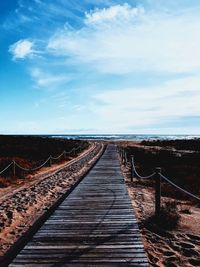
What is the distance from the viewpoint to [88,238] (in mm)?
5676

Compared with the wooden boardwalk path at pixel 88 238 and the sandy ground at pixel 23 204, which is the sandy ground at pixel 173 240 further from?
the sandy ground at pixel 23 204

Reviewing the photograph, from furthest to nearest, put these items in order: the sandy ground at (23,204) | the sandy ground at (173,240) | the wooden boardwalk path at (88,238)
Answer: the sandy ground at (23,204) < the sandy ground at (173,240) < the wooden boardwalk path at (88,238)

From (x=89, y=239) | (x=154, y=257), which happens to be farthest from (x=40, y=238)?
(x=154, y=257)

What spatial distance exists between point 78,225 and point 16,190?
22.2 ft

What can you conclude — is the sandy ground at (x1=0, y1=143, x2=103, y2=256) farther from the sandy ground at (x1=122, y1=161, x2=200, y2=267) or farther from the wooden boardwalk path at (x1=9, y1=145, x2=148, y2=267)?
the sandy ground at (x1=122, y1=161, x2=200, y2=267)

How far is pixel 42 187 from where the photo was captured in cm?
1295

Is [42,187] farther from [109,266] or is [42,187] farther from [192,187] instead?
[109,266]

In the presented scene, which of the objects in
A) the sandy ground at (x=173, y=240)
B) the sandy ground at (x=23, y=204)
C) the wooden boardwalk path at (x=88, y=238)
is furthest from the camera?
the sandy ground at (x=23, y=204)

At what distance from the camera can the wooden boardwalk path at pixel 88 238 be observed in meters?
4.68

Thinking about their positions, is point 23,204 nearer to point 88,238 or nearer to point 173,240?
point 88,238

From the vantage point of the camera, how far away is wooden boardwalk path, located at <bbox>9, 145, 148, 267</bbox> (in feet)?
15.4

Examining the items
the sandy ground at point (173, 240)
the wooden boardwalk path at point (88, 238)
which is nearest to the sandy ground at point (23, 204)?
the wooden boardwalk path at point (88, 238)

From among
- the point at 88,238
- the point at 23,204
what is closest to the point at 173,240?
the point at 88,238

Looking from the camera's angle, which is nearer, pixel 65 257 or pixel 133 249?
pixel 65 257
